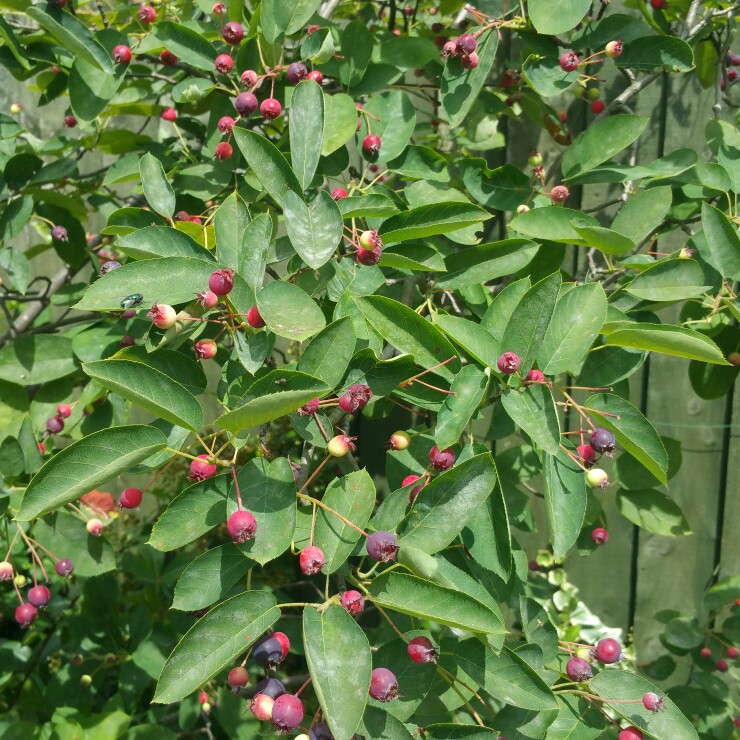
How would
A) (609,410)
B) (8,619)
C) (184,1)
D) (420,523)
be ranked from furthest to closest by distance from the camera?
(8,619), (184,1), (609,410), (420,523)

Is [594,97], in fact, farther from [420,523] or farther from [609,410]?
[420,523]

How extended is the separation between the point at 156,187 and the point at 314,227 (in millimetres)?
321

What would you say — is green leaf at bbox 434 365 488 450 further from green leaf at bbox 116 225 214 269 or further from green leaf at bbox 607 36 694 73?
green leaf at bbox 607 36 694 73

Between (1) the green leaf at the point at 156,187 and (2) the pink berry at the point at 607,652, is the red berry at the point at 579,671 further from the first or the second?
(1) the green leaf at the point at 156,187

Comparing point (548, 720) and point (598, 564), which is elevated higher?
point (548, 720)

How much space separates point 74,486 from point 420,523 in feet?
1.31

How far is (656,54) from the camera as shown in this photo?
4.40 ft

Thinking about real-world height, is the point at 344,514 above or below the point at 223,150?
below

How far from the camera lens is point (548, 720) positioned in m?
0.96

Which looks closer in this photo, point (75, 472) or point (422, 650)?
point (75, 472)

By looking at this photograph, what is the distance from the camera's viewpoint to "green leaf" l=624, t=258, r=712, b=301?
1.12 metres

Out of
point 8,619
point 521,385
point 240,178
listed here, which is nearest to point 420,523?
point 521,385

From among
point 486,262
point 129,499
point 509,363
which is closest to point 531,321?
point 509,363

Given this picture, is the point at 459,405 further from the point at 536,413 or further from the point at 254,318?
the point at 254,318
